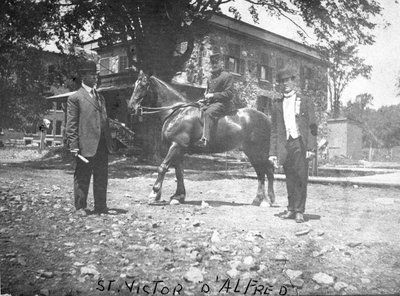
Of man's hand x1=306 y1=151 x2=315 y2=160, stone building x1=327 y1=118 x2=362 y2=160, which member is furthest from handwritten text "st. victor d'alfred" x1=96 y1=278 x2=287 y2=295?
stone building x1=327 y1=118 x2=362 y2=160

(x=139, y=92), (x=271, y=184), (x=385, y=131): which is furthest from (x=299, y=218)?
(x=385, y=131)

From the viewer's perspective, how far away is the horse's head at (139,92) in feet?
21.0

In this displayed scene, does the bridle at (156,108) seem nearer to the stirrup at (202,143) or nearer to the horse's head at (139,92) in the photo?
the horse's head at (139,92)

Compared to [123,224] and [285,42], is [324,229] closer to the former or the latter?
[123,224]

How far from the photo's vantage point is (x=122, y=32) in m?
12.9

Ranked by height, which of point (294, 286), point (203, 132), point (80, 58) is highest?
point (80, 58)

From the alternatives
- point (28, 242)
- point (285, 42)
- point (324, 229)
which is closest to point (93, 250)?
point (28, 242)

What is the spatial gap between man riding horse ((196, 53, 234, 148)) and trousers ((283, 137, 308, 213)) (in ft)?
5.25

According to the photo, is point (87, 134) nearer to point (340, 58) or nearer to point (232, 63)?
point (340, 58)

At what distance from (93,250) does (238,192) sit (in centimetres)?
557

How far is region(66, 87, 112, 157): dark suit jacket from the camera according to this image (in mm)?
4777

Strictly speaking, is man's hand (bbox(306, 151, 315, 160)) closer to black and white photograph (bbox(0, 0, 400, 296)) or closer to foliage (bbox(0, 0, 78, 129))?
black and white photograph (bbox(0, 0, 400, 296))

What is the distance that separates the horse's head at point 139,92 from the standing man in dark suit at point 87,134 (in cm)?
130

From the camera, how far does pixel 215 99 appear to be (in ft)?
21.4
